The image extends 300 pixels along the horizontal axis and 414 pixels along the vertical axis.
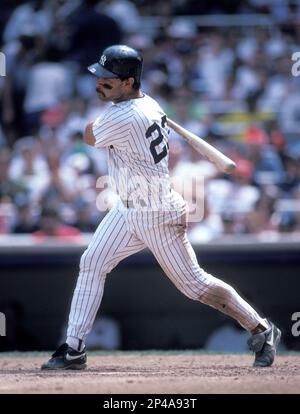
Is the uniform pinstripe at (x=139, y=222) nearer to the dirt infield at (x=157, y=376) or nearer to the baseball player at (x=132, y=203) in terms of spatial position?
the baseball player at (x=132, y=203)

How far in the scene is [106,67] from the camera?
582 cm

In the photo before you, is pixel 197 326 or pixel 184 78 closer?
pixel 197 326

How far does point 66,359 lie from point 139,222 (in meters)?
0.88

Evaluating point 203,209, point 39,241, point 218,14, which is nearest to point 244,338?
point 203,209

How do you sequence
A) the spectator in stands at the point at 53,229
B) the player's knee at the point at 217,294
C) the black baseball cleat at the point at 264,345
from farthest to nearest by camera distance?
1. the spectator in stands at the point at 53,229
2. the black baseball cleat at the point at 264,345
3. the player's knee at the point at 217,294

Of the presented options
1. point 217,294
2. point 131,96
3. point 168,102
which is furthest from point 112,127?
point 168,102

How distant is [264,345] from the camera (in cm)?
605

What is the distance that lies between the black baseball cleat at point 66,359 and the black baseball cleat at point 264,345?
96 cm

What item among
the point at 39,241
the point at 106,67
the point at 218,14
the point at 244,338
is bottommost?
the point at 244,338

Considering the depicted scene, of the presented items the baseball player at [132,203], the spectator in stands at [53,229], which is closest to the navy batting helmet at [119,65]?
the baseball player at [132,203]

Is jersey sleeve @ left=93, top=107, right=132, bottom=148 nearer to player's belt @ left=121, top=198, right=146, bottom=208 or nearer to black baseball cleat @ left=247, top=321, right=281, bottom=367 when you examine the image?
player's belt @ left=121, top=198, right=146, bottom=208

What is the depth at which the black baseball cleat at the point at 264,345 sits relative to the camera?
6.03 m

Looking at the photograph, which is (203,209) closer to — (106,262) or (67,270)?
(67,270)
